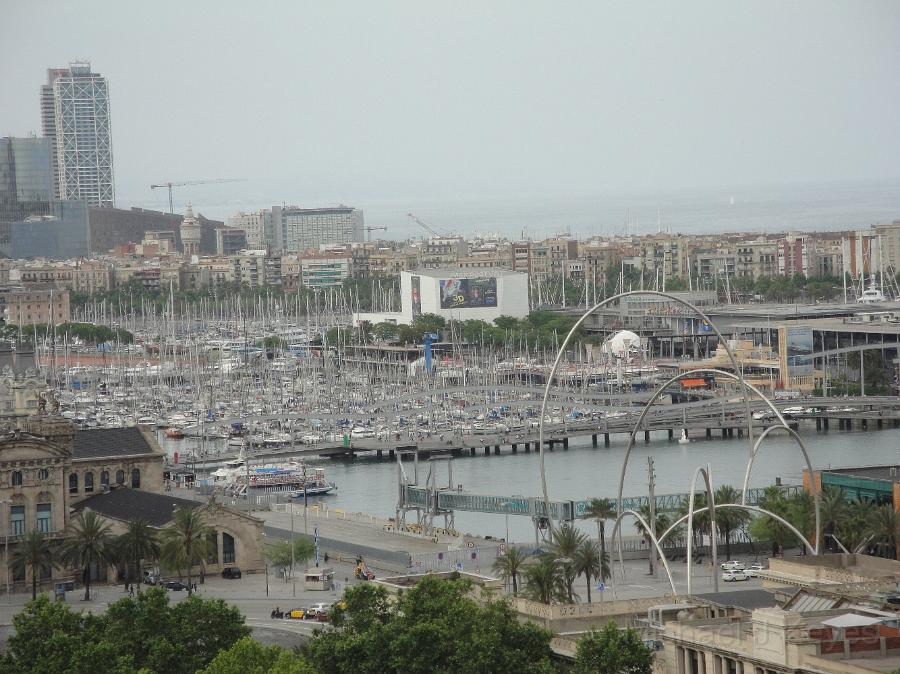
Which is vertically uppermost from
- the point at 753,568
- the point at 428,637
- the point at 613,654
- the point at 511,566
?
the point at 613,654

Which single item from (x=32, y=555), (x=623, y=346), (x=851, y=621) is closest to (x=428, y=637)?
(x=851, y=621)

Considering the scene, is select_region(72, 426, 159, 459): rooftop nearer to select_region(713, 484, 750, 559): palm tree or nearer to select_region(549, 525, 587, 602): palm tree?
select_region(713, 484, 750, 559): palm tree

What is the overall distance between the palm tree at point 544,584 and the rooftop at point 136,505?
11.6m

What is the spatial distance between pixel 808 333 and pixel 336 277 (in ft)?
287

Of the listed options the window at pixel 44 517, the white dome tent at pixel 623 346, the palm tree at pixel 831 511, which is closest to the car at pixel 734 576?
the palm tree at pixel 831 511

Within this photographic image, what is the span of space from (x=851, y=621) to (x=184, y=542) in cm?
1968

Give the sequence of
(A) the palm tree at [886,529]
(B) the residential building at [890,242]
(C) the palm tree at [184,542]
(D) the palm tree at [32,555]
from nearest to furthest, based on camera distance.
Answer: (A) the palm tree at [886,529] < (C) the palm tree at [184,542] < (D) the palm tree at [32,555] < (B) the residential building at [890,242]

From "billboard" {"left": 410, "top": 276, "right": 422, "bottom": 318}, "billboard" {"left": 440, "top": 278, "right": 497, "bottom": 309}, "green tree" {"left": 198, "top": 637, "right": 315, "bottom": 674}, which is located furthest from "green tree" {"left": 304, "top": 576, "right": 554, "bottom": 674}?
"billboard" {"left": 410, "top": 276, "right": 422, "bottom": 318}

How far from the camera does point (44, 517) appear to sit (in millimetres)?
39781

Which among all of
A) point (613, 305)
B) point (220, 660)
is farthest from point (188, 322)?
point (220, 660)

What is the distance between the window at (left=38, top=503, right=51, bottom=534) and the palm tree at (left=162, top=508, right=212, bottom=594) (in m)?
2.91

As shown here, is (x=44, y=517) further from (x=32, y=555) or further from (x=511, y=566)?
(x=511, y=566)

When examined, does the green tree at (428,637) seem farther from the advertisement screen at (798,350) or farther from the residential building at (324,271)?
the residential building at (324,271)

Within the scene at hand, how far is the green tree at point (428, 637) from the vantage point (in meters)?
23.6
